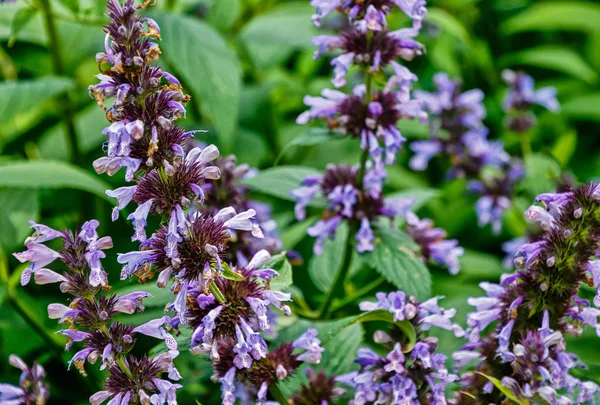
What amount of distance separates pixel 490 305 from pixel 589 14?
3.13 m

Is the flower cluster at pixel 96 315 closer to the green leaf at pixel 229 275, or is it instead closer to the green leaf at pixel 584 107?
the green leaf at pixel 229 275

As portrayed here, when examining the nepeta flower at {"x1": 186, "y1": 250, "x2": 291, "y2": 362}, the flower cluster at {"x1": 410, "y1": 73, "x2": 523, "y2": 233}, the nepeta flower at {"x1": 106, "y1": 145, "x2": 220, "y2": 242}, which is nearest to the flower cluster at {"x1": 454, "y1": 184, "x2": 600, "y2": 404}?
the nepeta flower at {"x1": 186, "y1": 250, "x2": 291, "y2": 362}

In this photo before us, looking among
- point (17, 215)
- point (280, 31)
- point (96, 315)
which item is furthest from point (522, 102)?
point (96, 315)

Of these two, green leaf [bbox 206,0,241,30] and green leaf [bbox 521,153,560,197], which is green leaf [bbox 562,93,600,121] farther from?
green leaf [bbox 206,0,241,30]

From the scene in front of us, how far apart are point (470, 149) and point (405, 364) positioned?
6.16ft

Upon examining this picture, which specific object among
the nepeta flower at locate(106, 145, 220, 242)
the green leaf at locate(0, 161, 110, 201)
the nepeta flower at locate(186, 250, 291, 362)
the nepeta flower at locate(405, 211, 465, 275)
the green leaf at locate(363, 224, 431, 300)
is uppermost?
the nepeta flower at locate(106, 145, 220, 242)

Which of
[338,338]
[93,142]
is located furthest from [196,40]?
[338,338]

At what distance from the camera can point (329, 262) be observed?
8.48ft

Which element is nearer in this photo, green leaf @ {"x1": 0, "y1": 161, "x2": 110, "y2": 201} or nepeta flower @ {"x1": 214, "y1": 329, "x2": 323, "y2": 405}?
nepeta flower @ {"x1": 214, "y1": 329, "x2": 323, "y2": 405}

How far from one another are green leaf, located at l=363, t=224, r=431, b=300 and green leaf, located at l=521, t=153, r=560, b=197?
24.8 inches

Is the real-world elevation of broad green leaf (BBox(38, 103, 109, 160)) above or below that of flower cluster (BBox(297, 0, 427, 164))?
below

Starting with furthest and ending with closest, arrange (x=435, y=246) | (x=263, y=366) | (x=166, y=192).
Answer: (x=435, y=246) → (x=263, y=366) → (x=166, y=192)

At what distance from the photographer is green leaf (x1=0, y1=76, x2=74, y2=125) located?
261 cm

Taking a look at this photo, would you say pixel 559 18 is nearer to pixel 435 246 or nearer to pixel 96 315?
pixel 435 246
